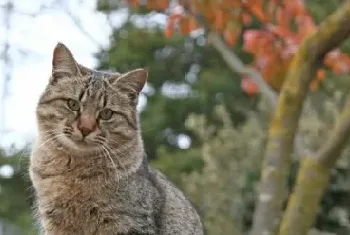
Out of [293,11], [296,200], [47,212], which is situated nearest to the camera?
[47,212]

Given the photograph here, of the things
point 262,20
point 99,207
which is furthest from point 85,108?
point 262,20

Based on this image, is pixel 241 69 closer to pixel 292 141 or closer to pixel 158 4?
pixel 158 4

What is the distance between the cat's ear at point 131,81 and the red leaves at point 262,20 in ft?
4.71

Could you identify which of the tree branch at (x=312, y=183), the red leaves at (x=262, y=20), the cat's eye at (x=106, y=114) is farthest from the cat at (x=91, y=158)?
the red leaves at (x=262, y=20)

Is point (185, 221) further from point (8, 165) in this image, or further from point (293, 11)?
point (8, 165)

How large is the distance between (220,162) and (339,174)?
143 cm

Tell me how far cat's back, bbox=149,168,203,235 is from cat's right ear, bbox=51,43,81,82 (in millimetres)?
576

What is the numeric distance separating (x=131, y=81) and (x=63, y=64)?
0.28 m

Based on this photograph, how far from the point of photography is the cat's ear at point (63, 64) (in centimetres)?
328

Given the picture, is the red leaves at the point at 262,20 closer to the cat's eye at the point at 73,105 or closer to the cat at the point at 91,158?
the cat at the point at 91,158

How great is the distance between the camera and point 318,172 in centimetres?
420

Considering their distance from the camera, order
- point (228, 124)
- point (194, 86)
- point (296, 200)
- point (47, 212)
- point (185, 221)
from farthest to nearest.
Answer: point (194, 86)
point (228, 124)
point (296, 200)
point (185, 221)
point (47, 212)

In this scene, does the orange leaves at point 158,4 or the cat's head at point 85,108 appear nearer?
the cat's head at point 85,108

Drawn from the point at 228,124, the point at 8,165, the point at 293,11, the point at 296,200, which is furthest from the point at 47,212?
the point at 228,124
